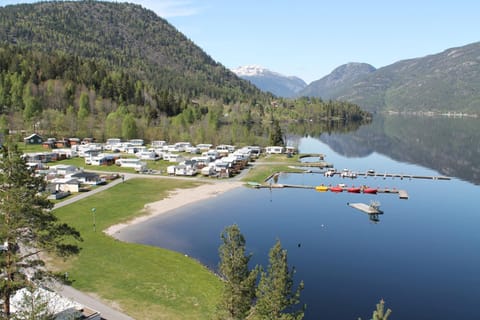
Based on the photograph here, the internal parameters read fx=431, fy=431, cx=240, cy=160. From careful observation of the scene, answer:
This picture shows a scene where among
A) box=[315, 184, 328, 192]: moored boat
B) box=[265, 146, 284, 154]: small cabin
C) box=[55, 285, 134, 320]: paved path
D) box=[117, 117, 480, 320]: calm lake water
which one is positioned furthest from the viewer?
box=[265, 146, 284, 154]: small cabin

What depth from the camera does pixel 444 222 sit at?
75125mm

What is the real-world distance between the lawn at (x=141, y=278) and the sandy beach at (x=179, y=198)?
3.44 m

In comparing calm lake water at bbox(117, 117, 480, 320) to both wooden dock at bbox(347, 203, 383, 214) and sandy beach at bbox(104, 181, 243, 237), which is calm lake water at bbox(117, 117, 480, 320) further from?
sandy beach at bbox(104, 181, 243, 237)

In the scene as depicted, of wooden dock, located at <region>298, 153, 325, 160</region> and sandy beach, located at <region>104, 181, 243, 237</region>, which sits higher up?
wooden dock, located at <region>298, 153, 325, 160</region>

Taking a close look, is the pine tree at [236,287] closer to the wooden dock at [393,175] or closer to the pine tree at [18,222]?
the pine tree at [18,222]

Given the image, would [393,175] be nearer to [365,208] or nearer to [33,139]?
[365,208]

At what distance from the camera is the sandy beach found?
67.1 m

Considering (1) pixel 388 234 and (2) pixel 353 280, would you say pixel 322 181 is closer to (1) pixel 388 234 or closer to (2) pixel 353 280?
(1) pixel 388 234

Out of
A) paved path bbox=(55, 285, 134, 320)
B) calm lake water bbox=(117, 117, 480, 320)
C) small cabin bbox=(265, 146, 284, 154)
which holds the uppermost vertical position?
small cabin bbox=(265, 146, 284, 154)

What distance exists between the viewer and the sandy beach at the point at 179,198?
220ft

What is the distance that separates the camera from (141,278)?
144 ft

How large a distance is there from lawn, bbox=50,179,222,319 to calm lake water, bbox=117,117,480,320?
4095 millimetres

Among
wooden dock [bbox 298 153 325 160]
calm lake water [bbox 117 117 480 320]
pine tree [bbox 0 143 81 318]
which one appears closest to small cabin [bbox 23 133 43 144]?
calm lake water [bbox 117 117 480 320]

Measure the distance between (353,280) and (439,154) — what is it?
131m
